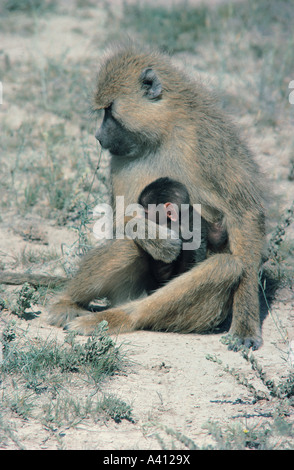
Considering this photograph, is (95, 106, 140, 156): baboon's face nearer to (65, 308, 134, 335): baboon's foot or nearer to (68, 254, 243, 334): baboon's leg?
(68, 254, 243, 334): baboon's leg

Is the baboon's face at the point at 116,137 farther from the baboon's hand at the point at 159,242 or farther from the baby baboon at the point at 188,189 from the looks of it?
the baboon's hand at the point at 159,242

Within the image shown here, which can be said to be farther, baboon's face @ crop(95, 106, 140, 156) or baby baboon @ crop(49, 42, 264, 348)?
baboon's face @ crop(95, 106, 140, 156)

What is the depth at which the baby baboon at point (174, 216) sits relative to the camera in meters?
3.73

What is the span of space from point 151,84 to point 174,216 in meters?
0.88

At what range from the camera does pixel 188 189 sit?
3.71 meters

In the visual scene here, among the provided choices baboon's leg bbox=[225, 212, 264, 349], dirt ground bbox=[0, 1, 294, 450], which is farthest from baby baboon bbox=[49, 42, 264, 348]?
dirt ground bbox=[0, 1, 294, 450]

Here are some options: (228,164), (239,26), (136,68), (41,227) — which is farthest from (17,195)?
(239,26)

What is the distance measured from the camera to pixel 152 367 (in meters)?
3.35

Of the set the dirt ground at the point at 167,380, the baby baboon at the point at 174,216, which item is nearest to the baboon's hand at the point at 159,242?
the baby baboon at the point at 174,216

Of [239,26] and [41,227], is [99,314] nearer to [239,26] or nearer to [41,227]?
[41,227]

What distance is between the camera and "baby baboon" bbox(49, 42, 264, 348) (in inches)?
144

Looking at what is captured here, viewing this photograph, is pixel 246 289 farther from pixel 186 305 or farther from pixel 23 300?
pixel 23 300

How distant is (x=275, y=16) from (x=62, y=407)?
22.8 ft

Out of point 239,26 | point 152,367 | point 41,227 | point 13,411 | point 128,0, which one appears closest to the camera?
point 13,411
